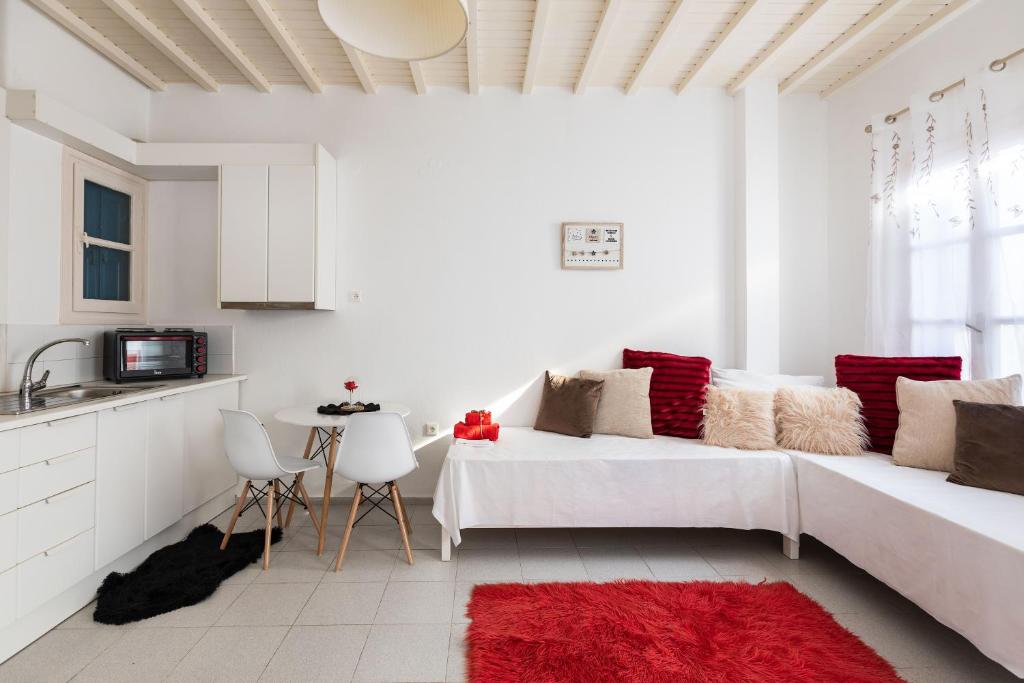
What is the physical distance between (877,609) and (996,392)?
1.16 metres

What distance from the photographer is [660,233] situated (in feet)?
11.9

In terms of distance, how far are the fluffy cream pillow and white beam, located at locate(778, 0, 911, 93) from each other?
2.08 meters

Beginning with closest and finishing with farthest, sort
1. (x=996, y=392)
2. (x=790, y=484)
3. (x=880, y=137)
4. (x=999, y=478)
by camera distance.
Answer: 1. (x=999, y=478)
2. (x=996, y=392)
3. (x=790, y=484)
4. (x=880, y=137)

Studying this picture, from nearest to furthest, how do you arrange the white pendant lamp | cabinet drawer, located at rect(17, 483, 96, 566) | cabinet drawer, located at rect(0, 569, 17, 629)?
the white pendant lamp
cabinet drawer, located at rect(0, 569, 17, 629)
cabinet drawer, located at rect(17, 483, 96, 566)

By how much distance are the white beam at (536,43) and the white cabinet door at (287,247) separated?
164 cm

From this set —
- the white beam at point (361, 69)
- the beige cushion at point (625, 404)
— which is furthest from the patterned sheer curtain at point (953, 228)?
the white beam at point (361, 69)

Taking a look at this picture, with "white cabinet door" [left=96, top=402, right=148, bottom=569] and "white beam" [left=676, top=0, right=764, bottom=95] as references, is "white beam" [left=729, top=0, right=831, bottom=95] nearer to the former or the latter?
"white beam" [left=676, top=0, right=764, bottom=95]

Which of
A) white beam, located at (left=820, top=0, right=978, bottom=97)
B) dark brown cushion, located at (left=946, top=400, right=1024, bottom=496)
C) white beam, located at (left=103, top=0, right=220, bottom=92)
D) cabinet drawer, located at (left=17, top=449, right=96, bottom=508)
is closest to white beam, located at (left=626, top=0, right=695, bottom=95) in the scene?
white beam, located at (left=820, top=0, right=978, bottom=97)

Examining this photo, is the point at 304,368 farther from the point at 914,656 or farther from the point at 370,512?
the point at 914,656

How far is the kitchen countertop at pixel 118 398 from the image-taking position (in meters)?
1.91

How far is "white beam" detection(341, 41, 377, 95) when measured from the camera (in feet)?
9.84

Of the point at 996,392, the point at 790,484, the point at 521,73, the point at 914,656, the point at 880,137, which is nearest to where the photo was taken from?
the point at 914,656

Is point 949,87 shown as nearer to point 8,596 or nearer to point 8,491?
point 8,491

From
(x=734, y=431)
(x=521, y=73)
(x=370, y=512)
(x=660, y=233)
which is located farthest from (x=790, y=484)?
(x=521, y=73)
